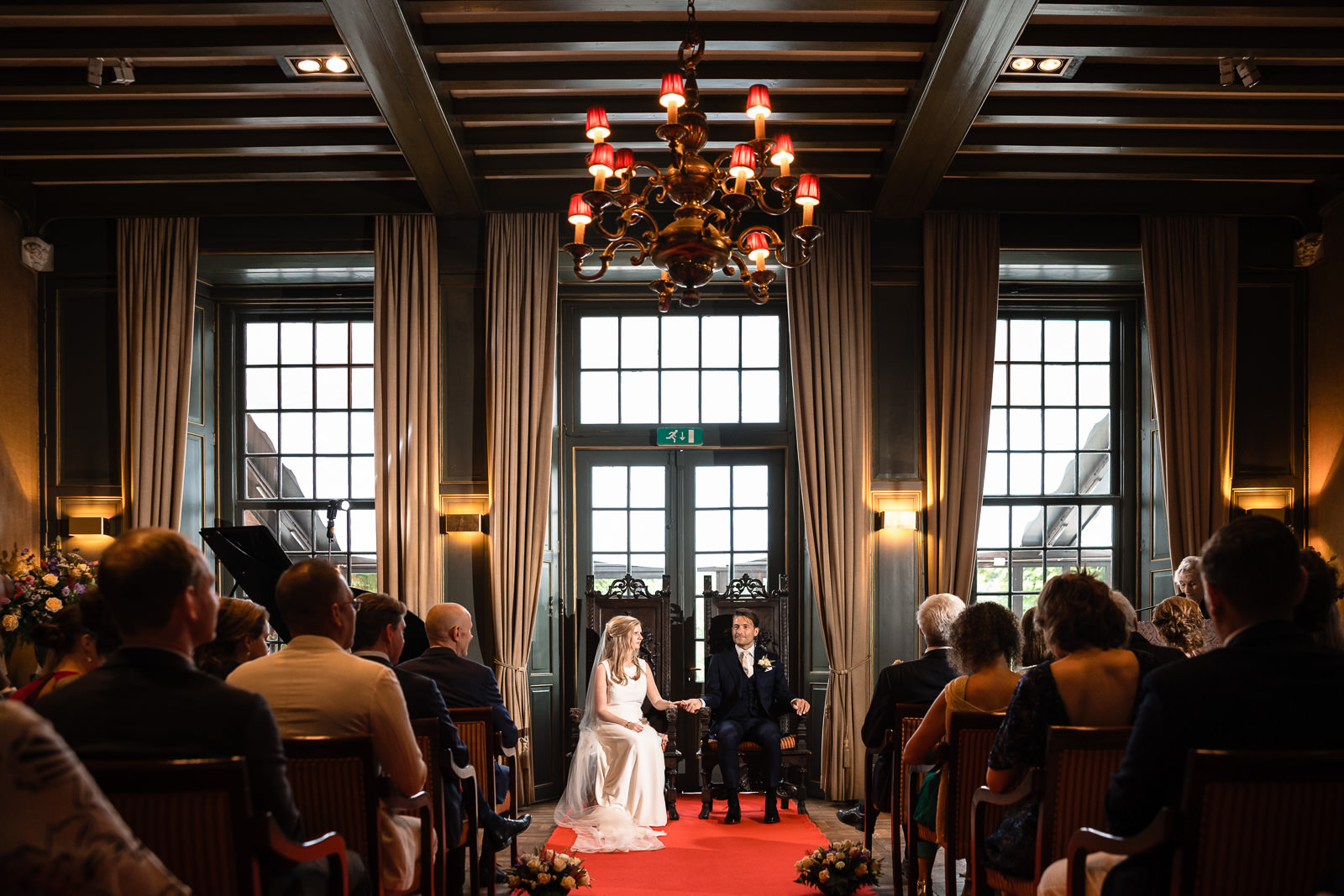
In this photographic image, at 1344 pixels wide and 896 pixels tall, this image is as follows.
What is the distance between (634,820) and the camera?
20.4 ft

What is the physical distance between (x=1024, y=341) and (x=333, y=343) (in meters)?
5.71

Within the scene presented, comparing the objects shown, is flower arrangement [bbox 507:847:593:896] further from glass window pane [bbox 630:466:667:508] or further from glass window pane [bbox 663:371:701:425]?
glass window pane [bbox 663:371:701:425]

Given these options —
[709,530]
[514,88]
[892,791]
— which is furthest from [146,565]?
[709,530]

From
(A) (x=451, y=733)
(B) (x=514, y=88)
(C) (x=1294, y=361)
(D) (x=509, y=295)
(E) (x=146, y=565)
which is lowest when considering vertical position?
(A) (x=451, y=733)

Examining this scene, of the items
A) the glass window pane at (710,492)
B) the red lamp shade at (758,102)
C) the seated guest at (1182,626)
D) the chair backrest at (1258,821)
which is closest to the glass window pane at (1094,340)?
the glass window pane at (710,492)

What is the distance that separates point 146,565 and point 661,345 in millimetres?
6304

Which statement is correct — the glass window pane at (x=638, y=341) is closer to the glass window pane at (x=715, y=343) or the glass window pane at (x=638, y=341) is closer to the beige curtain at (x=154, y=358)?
the glass window pane at (x=715, y=343)

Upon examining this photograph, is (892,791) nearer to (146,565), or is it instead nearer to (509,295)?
(146,565)

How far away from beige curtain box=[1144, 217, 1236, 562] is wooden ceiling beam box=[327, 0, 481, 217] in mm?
4988

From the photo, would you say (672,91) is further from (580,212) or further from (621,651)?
(621,651)

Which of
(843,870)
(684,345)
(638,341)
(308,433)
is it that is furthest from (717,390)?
(843,870)

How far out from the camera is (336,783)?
280 centimetres

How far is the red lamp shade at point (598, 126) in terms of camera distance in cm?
454

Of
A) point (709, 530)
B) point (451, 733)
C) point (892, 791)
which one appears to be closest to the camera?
point (451, 733)
